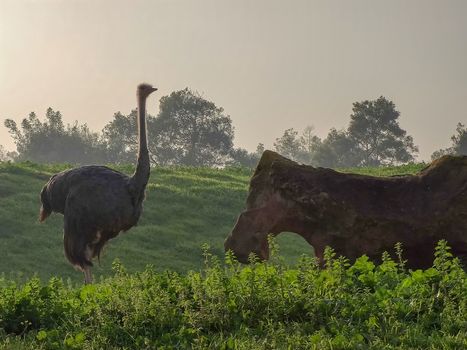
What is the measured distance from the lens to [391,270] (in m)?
11.0

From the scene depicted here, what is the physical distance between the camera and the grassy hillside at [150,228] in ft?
71.7

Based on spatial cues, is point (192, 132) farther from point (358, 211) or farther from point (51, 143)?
point (358, 211)

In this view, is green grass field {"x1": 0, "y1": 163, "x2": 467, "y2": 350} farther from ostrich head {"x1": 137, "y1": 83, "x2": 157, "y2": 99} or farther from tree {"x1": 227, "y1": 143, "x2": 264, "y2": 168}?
tree {"x1": 227, "y1": 143, "x2": 264, "y2": 168}

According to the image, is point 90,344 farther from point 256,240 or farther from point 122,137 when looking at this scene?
point 122,137

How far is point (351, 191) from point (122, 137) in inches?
3235

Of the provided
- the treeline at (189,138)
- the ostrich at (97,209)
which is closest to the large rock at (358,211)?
the ostrich at (97,209)

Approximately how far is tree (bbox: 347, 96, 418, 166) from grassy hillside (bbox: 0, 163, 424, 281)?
54.8 m

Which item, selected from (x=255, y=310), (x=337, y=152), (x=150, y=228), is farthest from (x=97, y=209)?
(x=337, y=152)

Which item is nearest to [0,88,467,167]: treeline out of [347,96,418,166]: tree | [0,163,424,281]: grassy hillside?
[347,96,418,166]: tree

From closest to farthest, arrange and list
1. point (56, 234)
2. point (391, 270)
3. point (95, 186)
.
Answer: point (391, 270)
point (95, 186)
point (56, 234)

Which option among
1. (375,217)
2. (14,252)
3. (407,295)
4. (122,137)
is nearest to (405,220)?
(375,217)

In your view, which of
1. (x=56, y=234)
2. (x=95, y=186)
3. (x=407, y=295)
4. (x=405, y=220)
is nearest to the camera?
(x=407, y=295)

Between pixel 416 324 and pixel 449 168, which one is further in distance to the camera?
pixel 449 168

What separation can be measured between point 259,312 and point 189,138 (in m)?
78.4
